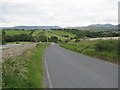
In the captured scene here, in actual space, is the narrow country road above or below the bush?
below

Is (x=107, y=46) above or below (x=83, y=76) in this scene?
above

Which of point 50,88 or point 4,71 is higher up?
point 4,71

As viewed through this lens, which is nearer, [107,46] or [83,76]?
[83,76]

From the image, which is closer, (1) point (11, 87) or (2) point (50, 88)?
(1) point (11, 87)

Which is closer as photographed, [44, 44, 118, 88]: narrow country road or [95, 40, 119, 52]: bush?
[44, 44, 118, 88]: narrow country road

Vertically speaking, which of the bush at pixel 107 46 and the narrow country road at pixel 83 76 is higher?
the bush at pixel 107 46

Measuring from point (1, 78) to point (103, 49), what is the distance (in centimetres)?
1593

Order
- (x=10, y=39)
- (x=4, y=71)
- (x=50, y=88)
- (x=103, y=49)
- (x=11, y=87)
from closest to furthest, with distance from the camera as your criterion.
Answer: (x=11, y=87)
(x=50, y=88)
(x=4, y=71)
(x=103, y=49)
(x=10, y=39)

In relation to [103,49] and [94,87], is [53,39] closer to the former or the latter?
[103,49]

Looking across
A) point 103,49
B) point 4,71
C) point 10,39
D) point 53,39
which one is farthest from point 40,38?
point 4,71

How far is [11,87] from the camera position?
7109 mm

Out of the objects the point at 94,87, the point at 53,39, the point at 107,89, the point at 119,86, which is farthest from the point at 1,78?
the point at 53,39

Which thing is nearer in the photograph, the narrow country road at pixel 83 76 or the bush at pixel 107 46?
the narrow country road at pixel 83 76

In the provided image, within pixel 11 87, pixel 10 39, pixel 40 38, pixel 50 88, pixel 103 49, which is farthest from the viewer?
pixel 40 38
